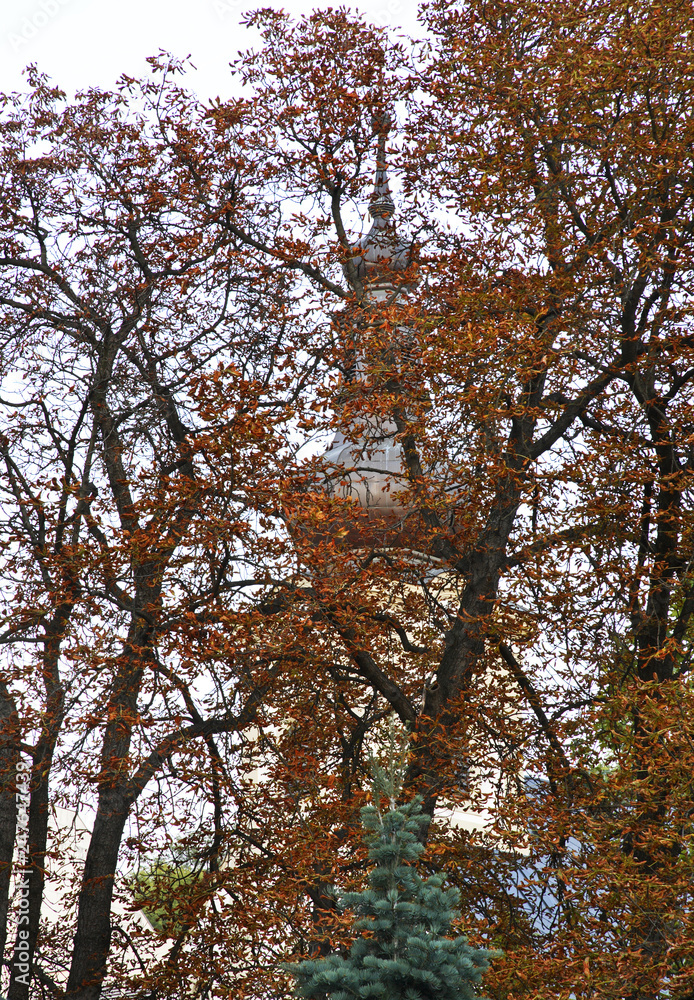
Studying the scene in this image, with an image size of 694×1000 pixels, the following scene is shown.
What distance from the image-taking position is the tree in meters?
7.67

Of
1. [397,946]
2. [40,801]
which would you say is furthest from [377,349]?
[40,801]

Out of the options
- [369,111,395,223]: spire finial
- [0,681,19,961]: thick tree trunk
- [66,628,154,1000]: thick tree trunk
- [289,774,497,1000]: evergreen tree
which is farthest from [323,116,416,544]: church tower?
[0,681,19,961]: thick tree trunk

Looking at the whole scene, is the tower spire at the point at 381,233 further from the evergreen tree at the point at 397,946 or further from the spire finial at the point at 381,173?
the evergreen tree at the point at 397,946

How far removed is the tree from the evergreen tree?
4.06 feet

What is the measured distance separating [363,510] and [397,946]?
4.72 metres

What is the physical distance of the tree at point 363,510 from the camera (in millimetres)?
7672

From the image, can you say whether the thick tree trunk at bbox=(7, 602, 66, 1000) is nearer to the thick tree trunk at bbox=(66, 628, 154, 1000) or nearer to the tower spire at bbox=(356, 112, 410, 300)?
the thick tree trunk at bbox=(66, 628, 154, 1000)

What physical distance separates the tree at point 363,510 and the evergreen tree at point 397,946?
4.06ft

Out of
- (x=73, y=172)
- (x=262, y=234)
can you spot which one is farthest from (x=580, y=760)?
(x=73, y=172)

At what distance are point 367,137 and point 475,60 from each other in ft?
4.78

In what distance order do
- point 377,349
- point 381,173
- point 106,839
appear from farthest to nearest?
1. point 381,173
2. point 106,839
3. point 377,349

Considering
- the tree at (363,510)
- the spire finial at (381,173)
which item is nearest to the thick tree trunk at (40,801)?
the tree at (363,510)

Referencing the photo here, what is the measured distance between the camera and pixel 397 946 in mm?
5285

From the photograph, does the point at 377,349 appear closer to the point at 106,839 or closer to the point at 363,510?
the point at 363,510
